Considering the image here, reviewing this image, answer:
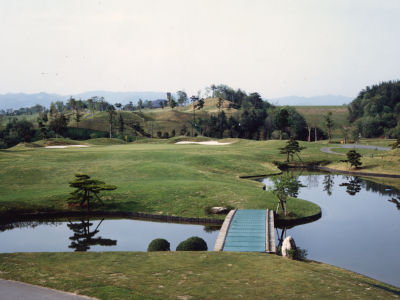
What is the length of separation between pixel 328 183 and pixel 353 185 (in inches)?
147

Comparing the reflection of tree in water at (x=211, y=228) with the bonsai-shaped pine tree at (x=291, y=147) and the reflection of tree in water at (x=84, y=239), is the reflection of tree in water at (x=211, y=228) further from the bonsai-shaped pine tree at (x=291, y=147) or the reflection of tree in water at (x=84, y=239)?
the bonsai-shaped pine tree at (x=291, y=147)

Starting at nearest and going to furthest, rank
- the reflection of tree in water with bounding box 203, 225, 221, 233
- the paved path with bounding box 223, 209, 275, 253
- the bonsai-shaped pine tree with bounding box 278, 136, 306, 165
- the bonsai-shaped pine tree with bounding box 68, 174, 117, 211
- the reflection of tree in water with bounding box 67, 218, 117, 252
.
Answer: the paved path with bounding box 223, 209, 275, 253, the reflection of tree in water with bounding box 67, 218, 117, 252, the reflection of tree in water with bounding box 203, 225, 221, 233, the bonsai-shaped pine tree with bounding box 68, 174, 117, 211, the bonsai-shaped pine tree with bounding box 278, 136, 306, 165

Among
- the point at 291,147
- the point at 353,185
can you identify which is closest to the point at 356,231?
the point at 353,185

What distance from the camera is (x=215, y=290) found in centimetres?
1345

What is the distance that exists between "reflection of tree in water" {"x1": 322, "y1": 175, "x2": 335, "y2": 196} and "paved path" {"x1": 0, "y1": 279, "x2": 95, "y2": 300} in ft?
129

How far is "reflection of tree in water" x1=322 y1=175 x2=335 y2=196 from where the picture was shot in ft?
152

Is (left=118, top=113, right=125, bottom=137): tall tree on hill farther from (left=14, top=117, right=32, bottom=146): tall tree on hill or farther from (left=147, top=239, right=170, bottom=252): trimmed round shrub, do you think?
(left=147, top=239, right=170, bottom=252): trimmed round shrub

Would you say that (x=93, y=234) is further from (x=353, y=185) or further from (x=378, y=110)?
(x=378, y=110)

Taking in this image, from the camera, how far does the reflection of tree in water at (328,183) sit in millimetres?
46375

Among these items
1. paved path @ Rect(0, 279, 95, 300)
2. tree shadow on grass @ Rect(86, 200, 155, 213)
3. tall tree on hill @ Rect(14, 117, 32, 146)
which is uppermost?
tall tree on hill @ Rect(14, 117, 32, 146)

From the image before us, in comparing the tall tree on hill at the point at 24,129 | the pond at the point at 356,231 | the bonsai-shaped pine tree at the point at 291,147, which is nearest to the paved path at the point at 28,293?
the pond at the point at 356,231

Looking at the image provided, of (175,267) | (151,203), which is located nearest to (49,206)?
(151,203)

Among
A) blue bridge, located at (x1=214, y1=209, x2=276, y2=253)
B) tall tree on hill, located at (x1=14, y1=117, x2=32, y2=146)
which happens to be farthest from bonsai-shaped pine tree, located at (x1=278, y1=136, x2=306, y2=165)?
tall tree on hill, located at (x1=14, y1=117, x2=32, y2=146)

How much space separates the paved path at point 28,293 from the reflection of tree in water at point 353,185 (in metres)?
40.8
